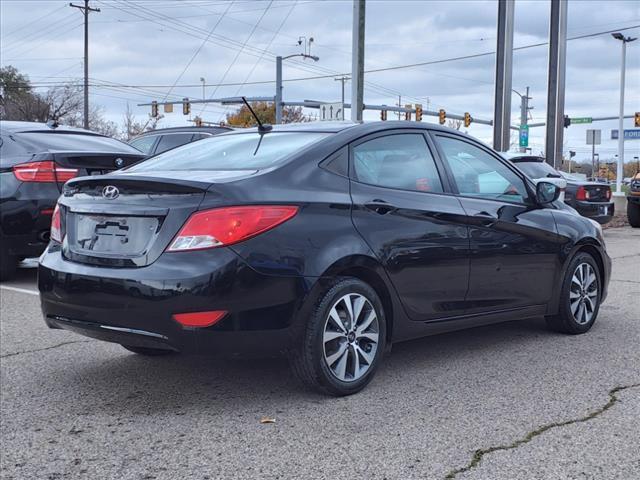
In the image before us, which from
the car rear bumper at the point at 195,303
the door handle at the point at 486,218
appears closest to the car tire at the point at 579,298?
the door handle at the point at 486,218

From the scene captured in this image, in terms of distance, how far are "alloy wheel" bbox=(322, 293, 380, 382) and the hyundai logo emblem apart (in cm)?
131

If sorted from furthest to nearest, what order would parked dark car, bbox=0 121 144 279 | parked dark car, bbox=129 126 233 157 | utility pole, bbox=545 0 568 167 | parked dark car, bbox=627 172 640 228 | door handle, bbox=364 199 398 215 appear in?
utility pole, bbox=545 0 568 167 < parked dark car, bbox=627 172 640 228 < parked dark car, bbox=129 126 233 157 < parked dark car, bbox=0 121 144 279 < door handle, bbox=364 199 398 215

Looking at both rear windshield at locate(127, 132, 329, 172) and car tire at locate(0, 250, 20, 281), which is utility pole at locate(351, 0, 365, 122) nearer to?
car tire at locate(0, 250, 20, 281)

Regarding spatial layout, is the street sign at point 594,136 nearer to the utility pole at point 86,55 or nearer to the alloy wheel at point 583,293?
the utility pole at point 86,55

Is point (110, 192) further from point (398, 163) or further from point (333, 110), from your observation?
point (333, 110)

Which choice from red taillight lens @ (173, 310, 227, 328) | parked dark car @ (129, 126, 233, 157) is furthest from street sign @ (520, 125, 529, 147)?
red taillight lens @ (173, 310, 227, 328)

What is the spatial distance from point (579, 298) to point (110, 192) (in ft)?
11.8

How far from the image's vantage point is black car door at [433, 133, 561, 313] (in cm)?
509

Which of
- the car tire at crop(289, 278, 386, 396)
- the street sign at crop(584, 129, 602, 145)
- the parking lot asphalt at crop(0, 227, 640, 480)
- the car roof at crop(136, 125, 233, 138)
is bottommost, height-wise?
the parking lot asphalt at crop(0, 227, 640, 480)

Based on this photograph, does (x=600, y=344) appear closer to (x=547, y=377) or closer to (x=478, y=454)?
(x=547, y=377)

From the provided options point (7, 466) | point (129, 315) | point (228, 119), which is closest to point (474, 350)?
point (129, 315)

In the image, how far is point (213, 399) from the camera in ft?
14.1

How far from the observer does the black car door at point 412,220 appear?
446 cm

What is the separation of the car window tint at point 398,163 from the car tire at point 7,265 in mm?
4920
